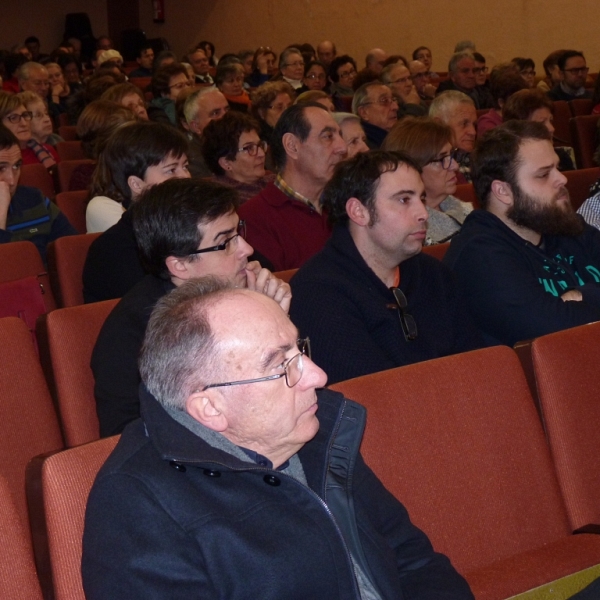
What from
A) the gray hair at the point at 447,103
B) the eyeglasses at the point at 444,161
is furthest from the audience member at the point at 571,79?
the eyeglasses at the point at 444,161

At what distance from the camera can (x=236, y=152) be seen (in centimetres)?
389

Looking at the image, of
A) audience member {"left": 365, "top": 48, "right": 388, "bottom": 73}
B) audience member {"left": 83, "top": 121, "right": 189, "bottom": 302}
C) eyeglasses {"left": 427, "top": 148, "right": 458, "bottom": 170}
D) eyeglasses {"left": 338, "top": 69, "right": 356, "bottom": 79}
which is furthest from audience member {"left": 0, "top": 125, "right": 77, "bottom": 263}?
audience member {"left": 365, "top": 48, "right": 388, "bottom": 73}

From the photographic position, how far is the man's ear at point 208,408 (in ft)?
4.13

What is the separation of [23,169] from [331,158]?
1858mm

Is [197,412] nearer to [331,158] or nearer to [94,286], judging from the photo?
[94,286]

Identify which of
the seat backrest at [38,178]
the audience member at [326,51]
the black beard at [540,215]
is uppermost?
the audience member at [326,51]

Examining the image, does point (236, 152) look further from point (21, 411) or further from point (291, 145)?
point (21, 411)

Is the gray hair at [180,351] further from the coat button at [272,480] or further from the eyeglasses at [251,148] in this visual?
the eyeglasses at [251,148]

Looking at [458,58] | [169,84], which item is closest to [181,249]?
[169,84]

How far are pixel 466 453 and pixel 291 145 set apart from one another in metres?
2.16

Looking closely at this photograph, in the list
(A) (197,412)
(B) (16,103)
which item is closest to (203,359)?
(A) (197,412)

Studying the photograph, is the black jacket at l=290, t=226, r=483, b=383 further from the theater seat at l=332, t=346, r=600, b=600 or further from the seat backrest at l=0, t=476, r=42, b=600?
the seat backrest at l=0, t=476, r=42, b=600

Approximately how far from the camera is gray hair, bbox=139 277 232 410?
4.14 ft

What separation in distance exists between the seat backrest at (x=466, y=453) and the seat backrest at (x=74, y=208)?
2.47 meters
